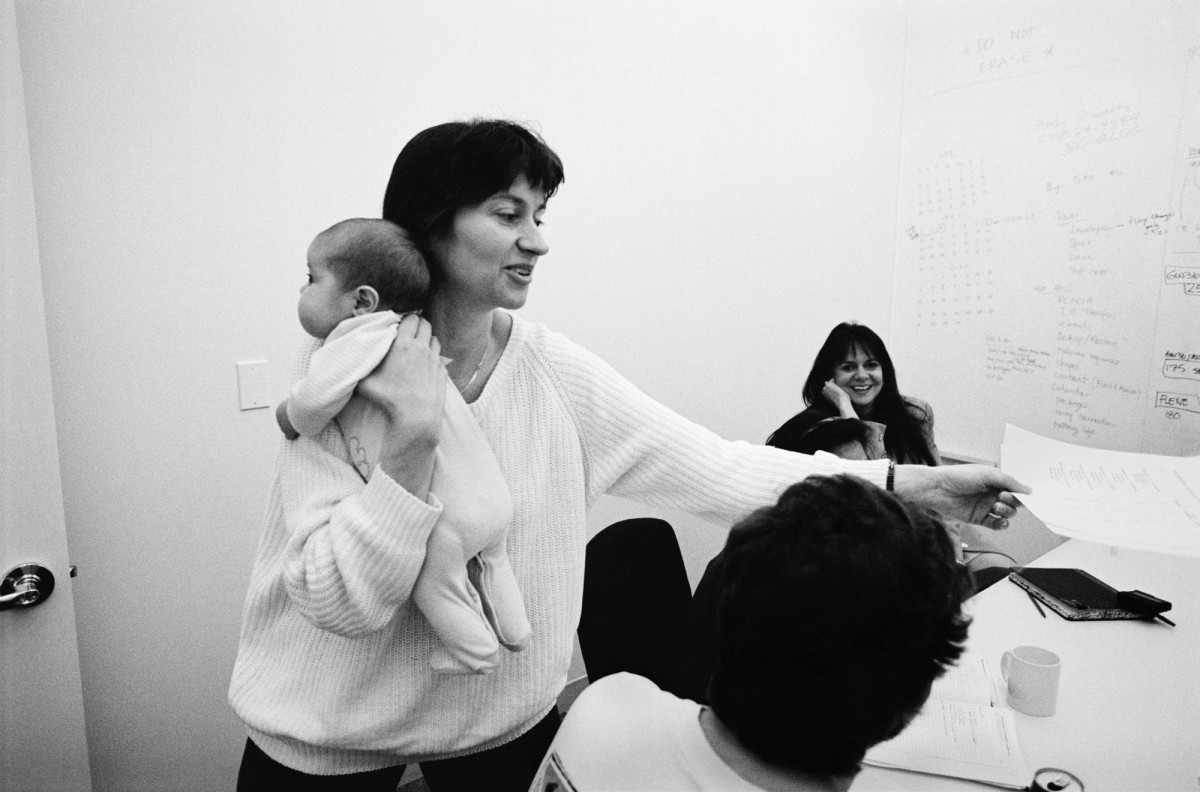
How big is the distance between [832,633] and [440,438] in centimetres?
57

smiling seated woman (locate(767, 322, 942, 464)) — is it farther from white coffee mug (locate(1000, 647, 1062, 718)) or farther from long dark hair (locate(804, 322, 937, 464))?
white coffee mug (locate(1000, 647, 1062, 718))

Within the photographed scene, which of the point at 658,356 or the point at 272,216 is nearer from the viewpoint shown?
the point at 272,216

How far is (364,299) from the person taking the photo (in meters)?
1.10

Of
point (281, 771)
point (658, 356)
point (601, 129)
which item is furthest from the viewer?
point (658, 356)

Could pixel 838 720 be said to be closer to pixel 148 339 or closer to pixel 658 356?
pixel 148 339

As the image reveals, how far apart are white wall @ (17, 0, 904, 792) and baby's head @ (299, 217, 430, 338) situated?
35.5 inches

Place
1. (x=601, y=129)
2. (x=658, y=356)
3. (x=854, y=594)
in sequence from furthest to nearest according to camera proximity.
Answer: (x=658, y=356)
(x=601, y=129)
(x=854, y=594)

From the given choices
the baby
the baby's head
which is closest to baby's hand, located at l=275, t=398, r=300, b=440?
the baby

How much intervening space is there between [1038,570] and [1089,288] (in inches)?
56.4

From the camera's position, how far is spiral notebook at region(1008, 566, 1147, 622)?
1.72 m

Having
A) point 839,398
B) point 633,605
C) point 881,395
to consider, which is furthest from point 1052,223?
point 633,605

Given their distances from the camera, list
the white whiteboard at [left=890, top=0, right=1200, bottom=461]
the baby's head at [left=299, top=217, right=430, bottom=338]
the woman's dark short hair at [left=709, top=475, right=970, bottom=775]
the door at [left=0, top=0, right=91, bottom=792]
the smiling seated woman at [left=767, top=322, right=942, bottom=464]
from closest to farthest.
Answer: the woman's dark short hair at [left=709, top=475, right=970, bottom=775] < the baby's head at [left=299, top=217, right=430, bottom=338] < the door at [left=0, top=0, right=91, bottom=792] < the white whiteboard at [left=890, top=0, right=1200, bottom=461] < the smiling seated woman at [left=767, top=322, right=942, bottom=464]

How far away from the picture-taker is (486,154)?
3.77 feet

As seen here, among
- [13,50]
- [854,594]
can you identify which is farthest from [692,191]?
[854,594]
